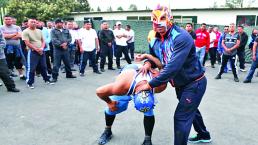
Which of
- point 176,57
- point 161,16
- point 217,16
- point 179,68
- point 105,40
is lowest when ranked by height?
point 105,40

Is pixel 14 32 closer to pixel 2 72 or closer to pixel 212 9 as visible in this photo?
pixel 2 72

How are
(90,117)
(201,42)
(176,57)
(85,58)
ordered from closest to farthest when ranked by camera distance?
(176,57), (90,117), (85,58), (201,42)

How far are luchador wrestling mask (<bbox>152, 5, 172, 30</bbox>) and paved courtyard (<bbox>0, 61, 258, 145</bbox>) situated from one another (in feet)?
6.26

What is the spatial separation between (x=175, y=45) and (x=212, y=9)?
1607cm

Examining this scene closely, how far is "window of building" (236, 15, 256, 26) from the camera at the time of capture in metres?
16.5

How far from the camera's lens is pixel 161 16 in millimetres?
3109

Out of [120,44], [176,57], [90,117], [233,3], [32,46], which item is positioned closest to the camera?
[176,57]

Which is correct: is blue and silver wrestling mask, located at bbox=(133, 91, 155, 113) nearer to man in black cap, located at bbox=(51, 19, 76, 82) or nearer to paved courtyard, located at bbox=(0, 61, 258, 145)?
paved courtyard, located at bbox=(0, 61, 258, 145)

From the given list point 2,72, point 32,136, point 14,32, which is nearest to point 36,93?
point 2,72

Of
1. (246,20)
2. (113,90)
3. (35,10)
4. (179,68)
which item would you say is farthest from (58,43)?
(35,10)

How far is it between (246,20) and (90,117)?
46.4ft

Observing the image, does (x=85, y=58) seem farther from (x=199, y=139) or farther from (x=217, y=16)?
(x=217, y=16)

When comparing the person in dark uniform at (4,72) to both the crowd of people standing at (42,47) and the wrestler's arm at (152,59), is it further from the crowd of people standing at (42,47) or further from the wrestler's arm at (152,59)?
the wrestler's arm at (152,59)

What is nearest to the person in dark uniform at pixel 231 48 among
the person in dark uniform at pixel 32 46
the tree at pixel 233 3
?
the person in dark uniform at pixel 32 46
